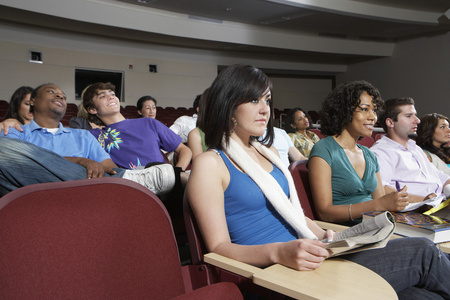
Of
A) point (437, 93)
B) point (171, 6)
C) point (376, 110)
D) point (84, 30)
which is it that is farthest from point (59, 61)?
point (437, 93)

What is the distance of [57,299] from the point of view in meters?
0.91

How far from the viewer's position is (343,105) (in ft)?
6.27

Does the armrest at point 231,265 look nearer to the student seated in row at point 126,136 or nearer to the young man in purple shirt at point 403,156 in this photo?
the student seated in row at point 126,136

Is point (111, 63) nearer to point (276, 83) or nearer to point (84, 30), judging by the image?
point (84, 30)

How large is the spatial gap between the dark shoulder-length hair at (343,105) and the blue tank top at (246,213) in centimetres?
83

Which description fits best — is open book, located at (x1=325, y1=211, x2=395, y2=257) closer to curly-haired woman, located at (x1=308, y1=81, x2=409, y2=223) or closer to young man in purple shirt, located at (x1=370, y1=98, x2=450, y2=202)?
curly-haired woman, located at (x1=308, y1=81, x2=409, y2=223)

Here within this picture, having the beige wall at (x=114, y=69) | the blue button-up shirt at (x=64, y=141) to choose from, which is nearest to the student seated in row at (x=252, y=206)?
the blue button-up shirt at (x=64, y=141)

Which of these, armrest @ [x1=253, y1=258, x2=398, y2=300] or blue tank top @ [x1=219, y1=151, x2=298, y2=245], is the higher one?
blue tank top @ [x1=219, y1=151, x2=298, y2=245]

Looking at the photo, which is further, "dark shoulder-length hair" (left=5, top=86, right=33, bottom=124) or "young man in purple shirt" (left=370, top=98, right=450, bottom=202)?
"dark shoulder-length hair" (left=5, top=86, right=33, bottom=124)

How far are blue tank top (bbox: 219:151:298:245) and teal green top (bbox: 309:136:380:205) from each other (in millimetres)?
605

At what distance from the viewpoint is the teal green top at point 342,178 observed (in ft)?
5.77

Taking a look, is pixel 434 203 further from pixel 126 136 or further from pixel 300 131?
pixel 300 131

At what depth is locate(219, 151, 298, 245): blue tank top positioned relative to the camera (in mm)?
1218

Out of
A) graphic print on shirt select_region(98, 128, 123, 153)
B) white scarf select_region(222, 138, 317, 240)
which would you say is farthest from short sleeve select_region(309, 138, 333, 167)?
graphic print on shirt select_region(98, 128, 123, 153)
